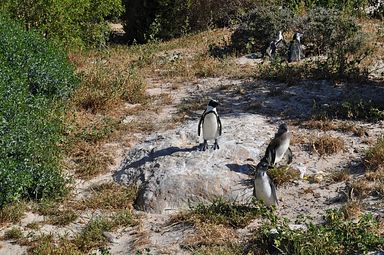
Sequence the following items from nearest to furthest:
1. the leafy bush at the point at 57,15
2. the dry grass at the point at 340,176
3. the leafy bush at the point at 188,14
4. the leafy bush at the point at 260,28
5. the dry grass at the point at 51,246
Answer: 1. the dry grass at the point at 51,246
2. the dry grass at the point at 340,176
3. the leafy bush at the point at 57,15
4. the leafy bush at the point at 260,28
5. the leafy bush at the point at 188,14

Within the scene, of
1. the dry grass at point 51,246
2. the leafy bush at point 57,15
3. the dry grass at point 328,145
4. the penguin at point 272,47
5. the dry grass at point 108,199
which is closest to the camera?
the dry grass at point 51,246

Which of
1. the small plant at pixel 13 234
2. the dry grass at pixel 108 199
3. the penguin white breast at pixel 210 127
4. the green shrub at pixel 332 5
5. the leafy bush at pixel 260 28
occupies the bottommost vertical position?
the small plant at pixel 13 234

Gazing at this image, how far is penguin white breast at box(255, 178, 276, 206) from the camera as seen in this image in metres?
5.59

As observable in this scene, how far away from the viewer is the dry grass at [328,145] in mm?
6934

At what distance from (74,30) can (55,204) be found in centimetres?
657

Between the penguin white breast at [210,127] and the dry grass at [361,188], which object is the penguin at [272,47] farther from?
the dry grass at [361,188]

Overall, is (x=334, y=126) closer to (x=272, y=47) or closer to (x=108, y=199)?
(x=108, y=199)

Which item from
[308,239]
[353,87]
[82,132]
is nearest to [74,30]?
[82,132]

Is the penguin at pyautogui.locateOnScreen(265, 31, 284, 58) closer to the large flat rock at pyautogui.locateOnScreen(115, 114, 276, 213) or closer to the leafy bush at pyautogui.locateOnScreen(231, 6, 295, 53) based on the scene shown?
the leafy bush at pyautogui.locateOnScreen(231, 6, 295, 53)

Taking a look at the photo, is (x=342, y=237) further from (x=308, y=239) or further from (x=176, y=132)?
(x=176, y=132)

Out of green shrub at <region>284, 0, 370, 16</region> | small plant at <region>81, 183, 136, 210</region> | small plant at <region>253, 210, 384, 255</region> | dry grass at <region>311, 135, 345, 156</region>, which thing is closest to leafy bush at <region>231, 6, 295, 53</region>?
green shrub at <region>284, 0, 370, 16</region>

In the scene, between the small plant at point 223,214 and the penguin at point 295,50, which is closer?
the small plant at point 223,214

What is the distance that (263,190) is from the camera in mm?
5598

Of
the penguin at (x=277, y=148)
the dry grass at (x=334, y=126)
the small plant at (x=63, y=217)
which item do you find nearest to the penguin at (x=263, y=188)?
the penguin at (x=277, y=148)
